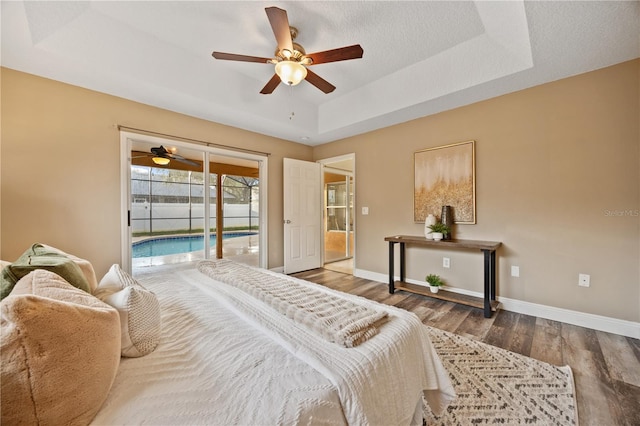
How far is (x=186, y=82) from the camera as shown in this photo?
2752 millimetres

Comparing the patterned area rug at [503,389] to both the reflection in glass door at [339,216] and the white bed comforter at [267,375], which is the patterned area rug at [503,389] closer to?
the white bed comforter at [267,375]

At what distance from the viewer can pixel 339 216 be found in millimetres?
6453

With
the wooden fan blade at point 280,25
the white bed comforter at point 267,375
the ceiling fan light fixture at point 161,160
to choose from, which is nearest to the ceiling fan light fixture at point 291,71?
the wooden fan blade at point 280,25

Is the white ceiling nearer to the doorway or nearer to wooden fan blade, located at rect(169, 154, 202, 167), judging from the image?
wooden fan blade, located at rect(169, 154, 202, 167)

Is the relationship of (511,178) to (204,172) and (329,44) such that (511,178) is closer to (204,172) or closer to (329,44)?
(329,44)

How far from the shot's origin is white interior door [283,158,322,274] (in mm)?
4352

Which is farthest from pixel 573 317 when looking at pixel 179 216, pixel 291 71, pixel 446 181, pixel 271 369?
pixel 179 216

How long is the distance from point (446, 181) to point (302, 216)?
8.02ft

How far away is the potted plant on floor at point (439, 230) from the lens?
307 cm

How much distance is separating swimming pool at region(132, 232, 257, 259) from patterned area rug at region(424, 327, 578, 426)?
328cm

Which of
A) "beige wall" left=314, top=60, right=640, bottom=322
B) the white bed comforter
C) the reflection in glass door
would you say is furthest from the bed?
the reflection in glass door

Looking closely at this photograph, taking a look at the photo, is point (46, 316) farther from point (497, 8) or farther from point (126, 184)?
point (497, 8)

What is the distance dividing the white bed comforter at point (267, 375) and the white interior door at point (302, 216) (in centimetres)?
302

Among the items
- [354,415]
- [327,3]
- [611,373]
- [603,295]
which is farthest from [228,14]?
[603,295]
